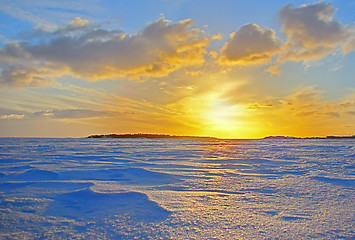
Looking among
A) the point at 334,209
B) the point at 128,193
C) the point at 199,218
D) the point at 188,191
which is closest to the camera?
the point at 199,218

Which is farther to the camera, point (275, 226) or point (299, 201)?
point (299, 201)

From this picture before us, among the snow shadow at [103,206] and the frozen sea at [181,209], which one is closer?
the frozen sea at [181,209]

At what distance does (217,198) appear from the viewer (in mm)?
4918

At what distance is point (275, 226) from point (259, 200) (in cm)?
138

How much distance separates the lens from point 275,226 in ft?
11.1

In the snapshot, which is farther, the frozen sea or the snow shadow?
the snow shadow

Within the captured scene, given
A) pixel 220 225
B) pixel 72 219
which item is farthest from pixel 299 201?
pixel 72 219

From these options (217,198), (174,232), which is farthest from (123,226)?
(217,198)

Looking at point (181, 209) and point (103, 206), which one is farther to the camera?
point (103, 206)

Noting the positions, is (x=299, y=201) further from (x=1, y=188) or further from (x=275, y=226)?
(x=1, y=188)

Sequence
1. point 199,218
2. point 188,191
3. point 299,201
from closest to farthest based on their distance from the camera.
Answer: point 199,218 < point 299,201 < point 188,191

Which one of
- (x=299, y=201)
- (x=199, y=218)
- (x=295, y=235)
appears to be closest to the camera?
(x=295, y=235)

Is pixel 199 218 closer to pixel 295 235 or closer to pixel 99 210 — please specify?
pixel 295 235

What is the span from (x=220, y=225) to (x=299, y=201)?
2.05 m
